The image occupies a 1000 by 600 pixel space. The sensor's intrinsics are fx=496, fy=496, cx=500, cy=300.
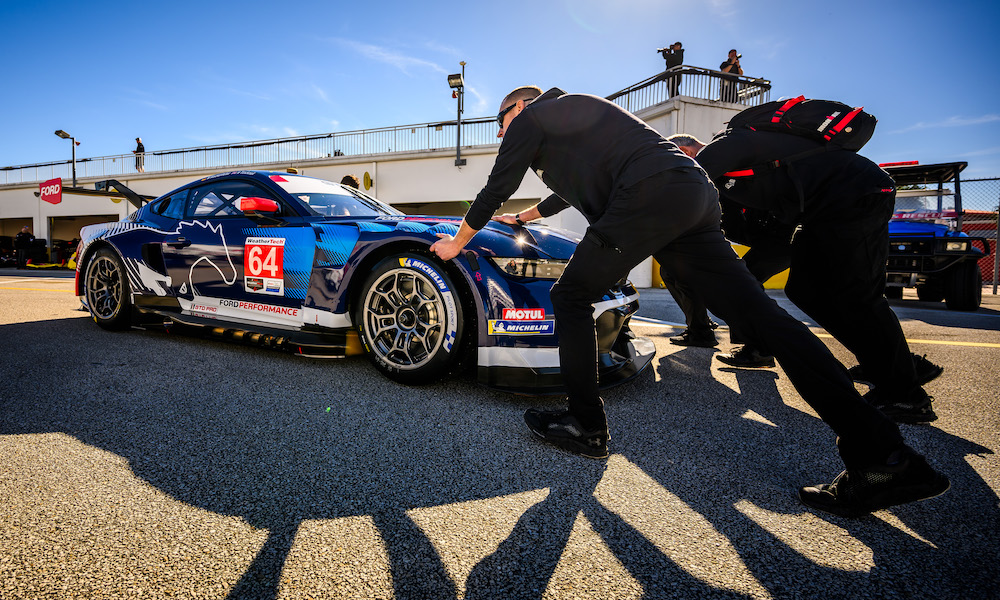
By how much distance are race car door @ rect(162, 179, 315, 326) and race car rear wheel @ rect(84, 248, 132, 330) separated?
0.62 metres

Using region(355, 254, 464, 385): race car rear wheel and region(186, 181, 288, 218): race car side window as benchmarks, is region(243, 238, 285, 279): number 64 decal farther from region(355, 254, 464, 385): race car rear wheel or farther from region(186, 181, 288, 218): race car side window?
region(355, 254, 464, 385): race car rear wheel

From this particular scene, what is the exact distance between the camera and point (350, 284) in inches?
109

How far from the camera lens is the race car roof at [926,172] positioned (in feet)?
23.7

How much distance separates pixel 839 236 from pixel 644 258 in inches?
38.8

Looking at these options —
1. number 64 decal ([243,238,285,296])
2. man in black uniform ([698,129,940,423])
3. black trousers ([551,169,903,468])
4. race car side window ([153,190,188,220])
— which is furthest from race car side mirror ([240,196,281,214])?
man in black uniform ([698,129,940,423])

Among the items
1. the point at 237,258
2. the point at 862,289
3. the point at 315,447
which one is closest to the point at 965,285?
the point at 862,289

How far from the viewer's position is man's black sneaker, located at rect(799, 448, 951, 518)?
1433 millimetres

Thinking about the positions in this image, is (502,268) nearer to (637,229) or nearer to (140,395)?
(637,229)

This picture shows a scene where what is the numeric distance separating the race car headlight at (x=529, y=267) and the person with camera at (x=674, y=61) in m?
11.6

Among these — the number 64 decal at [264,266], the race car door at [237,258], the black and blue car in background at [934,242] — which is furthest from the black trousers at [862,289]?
the black and blue car in background at [934,242]

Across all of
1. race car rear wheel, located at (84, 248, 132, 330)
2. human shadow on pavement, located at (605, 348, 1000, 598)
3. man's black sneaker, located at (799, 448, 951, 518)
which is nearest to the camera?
human shadow on pavement, located at (605, 348, 1000, 598)

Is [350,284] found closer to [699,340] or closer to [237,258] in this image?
[237,258]

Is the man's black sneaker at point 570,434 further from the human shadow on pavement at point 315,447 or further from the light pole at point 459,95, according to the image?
the light pole at point 459,95

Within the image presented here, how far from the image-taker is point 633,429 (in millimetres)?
2080
